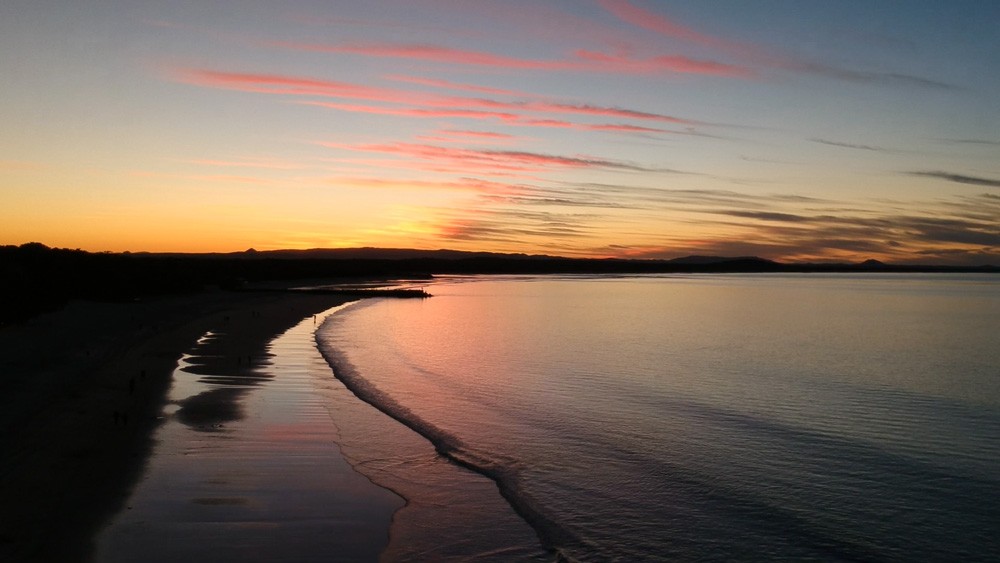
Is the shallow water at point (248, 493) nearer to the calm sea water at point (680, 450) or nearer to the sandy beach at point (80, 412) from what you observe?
the sandy beach at point (80, 412)

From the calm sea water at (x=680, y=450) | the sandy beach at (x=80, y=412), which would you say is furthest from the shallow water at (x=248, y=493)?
the calm sea water at (x=680, y=450)

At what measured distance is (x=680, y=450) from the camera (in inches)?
565

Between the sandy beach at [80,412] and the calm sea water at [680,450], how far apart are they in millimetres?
3049

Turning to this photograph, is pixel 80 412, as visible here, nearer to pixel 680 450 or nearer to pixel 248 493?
pixel 248 493

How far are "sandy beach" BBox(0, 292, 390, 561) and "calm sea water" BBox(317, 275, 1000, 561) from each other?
305 centimetres

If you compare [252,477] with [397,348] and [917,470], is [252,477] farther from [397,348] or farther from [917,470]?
[397,348]

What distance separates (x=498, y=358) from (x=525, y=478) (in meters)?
18.2

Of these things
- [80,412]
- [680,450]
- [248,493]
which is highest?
[80,412]

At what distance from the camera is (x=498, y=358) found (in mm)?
30219

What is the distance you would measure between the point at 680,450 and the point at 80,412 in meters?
11.6

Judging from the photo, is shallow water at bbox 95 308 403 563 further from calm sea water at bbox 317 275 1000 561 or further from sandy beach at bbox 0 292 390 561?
calm sea water at bbox 317 275 1000 561

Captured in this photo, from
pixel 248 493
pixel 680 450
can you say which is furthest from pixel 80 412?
pixel 680 450

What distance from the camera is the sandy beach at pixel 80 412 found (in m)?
8.55

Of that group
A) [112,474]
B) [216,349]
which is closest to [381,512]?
[112,474]
